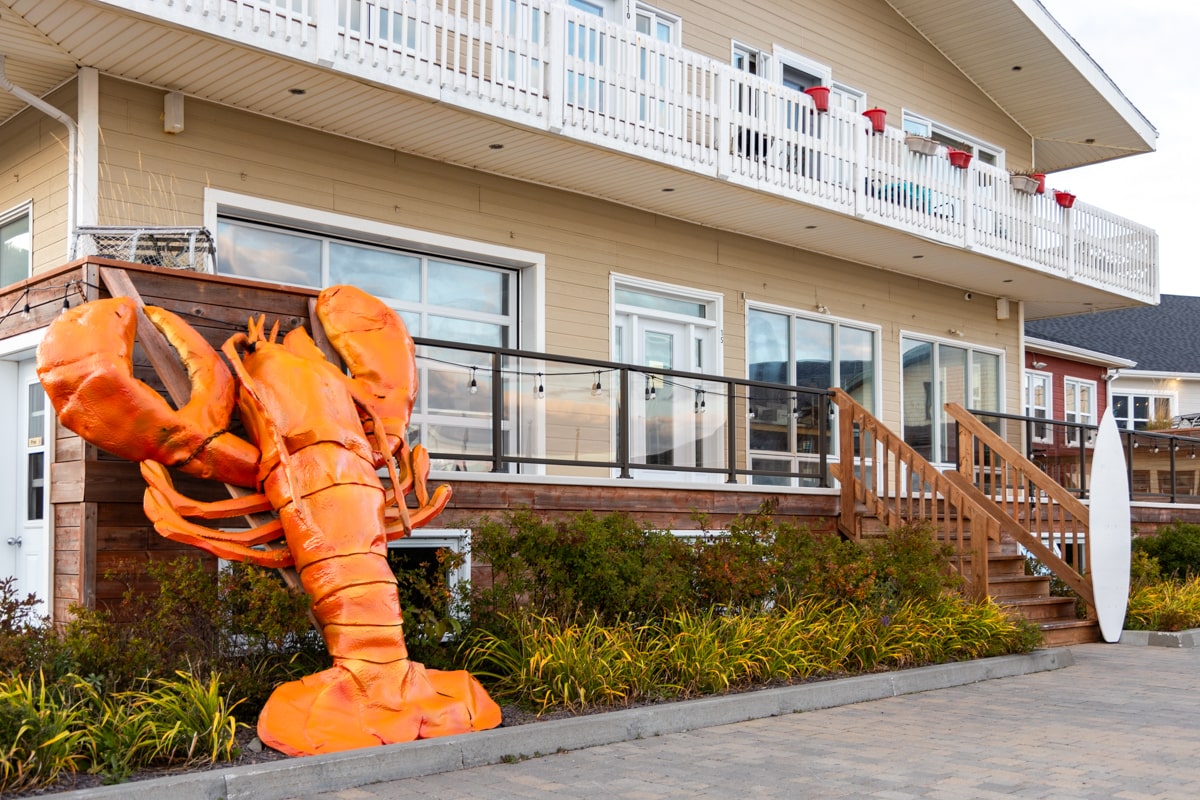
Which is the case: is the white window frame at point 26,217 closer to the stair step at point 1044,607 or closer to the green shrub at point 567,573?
the green shrub at point 567,573

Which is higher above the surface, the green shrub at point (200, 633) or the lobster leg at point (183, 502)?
the lobster leg at point (183, 502)

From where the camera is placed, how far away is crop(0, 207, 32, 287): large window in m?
11.2

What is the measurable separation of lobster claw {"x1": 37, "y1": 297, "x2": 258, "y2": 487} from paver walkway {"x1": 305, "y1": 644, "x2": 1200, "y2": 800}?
2278 mm

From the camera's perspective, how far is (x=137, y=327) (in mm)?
7598

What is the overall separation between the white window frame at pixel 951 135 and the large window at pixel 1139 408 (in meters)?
17.6

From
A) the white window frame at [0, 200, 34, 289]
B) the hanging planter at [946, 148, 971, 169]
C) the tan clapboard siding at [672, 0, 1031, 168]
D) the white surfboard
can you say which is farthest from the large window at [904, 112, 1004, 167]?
the white window frame at [0, 200, 34, 289]

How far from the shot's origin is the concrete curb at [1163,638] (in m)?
13.0

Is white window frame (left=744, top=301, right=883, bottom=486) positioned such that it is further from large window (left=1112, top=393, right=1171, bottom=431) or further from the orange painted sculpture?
large window (left=1112, top=393, right=1171, bottom=431)

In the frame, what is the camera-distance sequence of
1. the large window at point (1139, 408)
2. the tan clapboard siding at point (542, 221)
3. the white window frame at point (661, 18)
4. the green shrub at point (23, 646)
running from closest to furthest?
the green shrub at point (23, 646) → the tan clapboard siding at point (542, 221) → the white window frame at point (661, 18) → the large window at point (1139, 408)

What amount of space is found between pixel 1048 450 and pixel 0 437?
524 inches

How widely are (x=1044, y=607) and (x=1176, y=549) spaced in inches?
168

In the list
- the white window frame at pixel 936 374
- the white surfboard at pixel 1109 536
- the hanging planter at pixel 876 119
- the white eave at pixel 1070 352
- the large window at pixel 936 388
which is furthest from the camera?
the white eave at pixel 1070 352

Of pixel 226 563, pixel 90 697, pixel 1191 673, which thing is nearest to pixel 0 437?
pixel 226 563

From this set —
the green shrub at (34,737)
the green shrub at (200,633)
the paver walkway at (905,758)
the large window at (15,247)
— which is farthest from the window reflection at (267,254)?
the paver walkway at (905,758)
